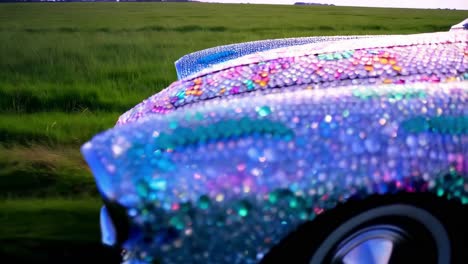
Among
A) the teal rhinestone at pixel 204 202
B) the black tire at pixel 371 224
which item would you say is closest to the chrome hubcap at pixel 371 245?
the black tire at pixel 371 224

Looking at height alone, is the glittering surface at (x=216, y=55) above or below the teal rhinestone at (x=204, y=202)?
above

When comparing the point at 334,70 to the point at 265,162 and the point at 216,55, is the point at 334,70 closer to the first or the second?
the point at 265,162

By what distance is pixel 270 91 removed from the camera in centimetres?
125

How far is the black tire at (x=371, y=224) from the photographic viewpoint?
3.19 feet

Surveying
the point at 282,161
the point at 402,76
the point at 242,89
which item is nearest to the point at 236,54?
the point at 242,89

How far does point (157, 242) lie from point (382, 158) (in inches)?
21.5

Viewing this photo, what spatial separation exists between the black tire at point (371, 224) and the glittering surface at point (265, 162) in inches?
1.1

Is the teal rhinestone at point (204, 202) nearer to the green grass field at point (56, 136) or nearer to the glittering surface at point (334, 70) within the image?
the glittering surface at point (334, 70)

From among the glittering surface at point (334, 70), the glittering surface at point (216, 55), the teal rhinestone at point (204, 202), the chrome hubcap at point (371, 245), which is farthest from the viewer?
the glittering surface at point (216, 55)

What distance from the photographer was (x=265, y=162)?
94cm

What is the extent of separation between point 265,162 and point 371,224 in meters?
0.32

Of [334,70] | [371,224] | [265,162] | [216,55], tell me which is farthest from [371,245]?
[216,55]

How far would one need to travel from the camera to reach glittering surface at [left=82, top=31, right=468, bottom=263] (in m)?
0.92

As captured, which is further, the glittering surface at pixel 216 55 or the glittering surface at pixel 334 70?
the glittering surface at pixel 216 55
